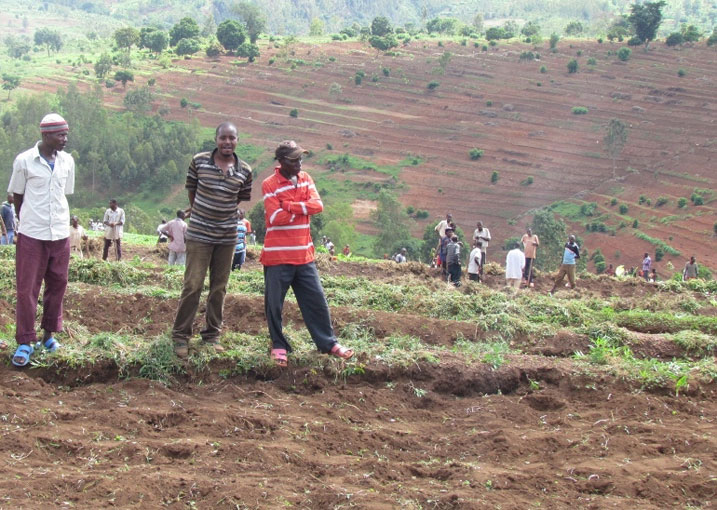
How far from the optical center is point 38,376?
6129mm

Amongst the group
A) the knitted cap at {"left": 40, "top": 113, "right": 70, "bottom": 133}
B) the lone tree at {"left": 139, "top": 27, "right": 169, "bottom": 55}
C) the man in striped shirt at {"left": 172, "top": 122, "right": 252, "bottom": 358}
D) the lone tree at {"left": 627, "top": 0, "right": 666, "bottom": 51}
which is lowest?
the man in striped shirt at {"left": 172, "top": 122, "right": 252, "bottom": 358}

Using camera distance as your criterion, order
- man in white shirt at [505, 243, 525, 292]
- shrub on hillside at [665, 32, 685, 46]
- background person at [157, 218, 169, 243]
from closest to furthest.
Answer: background person at [157, 218, 169, 243] < man in white shirt at [505, 243, 525, 292] < shrub on hillside at [665, 32, 685, 46]

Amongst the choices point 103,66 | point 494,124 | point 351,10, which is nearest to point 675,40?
point 494,124

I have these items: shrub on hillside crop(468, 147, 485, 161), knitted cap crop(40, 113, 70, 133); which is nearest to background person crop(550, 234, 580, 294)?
knitted cap crop(40, 113, 70, 133)

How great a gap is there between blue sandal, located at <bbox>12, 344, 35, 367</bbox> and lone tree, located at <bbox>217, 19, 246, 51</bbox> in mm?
84618

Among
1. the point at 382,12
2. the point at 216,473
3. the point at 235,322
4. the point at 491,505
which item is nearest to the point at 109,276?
the point at 235,322

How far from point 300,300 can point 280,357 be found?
20.3 inches

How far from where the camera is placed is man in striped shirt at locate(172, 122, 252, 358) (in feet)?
20.9

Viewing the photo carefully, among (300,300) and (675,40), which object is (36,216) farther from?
(675,40)

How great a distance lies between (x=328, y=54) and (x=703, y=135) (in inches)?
1549

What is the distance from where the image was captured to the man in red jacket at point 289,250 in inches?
252

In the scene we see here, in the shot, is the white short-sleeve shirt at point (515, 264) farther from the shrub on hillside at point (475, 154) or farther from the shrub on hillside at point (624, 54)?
the shrub on hillside at point (624, 54)

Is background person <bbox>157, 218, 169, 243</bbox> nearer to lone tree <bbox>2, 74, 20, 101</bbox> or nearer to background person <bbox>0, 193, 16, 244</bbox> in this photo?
background person <bbox>0, 193, 16, 244</bbox>

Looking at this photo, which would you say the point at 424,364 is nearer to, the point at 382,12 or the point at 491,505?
the point at 491,505
